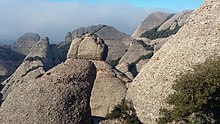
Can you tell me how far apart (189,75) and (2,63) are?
261 feet

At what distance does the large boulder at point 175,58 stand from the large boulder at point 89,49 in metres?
10.5

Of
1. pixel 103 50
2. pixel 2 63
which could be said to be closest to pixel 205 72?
pixel 103 50

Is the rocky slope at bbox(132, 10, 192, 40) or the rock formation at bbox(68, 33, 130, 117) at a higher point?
the rock formation at bbox(68, 33, 130, 117)

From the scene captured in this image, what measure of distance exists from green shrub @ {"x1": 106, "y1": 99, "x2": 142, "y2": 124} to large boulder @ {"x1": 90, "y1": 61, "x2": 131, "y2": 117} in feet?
Answer: 16.5

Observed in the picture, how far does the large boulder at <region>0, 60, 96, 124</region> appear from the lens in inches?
782

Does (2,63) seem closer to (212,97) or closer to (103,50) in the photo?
(103,50)

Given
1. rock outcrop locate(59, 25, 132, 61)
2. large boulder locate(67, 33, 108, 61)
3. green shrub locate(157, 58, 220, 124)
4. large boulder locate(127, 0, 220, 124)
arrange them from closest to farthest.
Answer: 1. green shrub locate(157, 58, 220, 124)
2. large boulder locate(127, 0, 220, 124)
3. large boulder locate(67, 33, 108, 61)
4. rock outcrop locate(59, 25, 132, 61)

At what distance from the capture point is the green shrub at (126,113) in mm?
20375

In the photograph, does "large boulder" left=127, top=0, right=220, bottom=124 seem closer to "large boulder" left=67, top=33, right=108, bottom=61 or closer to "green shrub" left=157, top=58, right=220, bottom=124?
"green shrub" left=157, top=58, right=220, bottom=124

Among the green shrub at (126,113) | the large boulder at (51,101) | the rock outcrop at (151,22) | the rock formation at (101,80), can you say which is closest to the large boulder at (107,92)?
the rock formation at (101,80)

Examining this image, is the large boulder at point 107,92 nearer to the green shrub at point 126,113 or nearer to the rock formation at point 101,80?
the rock formation at point 101,80

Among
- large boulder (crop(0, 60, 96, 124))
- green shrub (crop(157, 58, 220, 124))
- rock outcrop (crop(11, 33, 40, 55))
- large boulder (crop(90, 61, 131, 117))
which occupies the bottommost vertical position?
rock outcrop (crop(11, 33, 40, 55))

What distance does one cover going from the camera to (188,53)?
Result: 61.5 feet

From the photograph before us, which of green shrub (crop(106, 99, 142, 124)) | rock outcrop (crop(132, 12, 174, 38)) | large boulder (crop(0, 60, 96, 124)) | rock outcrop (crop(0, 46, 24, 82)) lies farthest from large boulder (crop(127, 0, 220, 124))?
rock outcrop (crop(132, 12, 174, 38))
